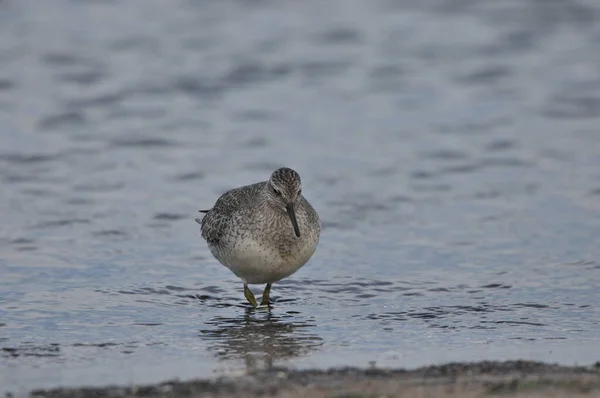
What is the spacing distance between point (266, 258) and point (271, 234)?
0.22 metres

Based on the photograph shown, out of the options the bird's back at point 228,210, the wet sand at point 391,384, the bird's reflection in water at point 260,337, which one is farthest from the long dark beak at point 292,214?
the wet sand at point 391,384

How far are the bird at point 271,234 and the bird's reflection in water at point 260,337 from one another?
1.34 feet

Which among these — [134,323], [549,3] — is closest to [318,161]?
[134,323]

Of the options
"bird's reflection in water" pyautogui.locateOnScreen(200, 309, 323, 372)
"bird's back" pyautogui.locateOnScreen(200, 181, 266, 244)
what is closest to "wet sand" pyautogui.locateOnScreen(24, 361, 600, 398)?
"bird's reflection in water" pyautogui.locateOnScreen(200, 309, 323, 372)

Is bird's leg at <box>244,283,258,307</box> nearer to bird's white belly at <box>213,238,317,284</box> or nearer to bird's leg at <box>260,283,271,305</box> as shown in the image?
bird's leg at <box>260,283,271,305</box>

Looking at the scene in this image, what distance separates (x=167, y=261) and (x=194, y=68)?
26.2ft

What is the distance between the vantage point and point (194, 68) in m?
19.4

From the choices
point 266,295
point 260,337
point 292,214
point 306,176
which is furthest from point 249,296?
point 306,176

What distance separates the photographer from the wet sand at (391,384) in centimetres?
697

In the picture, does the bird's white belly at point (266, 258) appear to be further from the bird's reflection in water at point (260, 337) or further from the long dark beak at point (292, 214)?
the bird's reflection in water at point (260, 337)

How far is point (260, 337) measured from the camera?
9555 mm

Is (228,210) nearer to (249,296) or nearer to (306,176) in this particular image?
(249,296)

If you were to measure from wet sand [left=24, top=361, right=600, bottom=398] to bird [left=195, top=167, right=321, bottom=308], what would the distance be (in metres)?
2.59

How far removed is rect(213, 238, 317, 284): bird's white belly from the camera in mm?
10172
